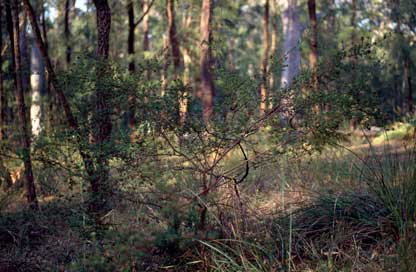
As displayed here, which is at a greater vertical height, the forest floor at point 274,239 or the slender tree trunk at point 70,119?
the slender tree trunk at point 70,119

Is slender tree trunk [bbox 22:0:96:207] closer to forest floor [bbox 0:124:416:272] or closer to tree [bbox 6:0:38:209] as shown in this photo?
forest floor [bbox 0:124:416:272]

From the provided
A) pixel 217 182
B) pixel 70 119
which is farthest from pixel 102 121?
pixel 217 182

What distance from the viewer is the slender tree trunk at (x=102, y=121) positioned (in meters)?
4.52

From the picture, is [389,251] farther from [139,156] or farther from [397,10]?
[397,10]

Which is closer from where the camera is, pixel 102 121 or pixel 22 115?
pixel 102 121

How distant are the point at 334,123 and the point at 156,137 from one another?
1.55m

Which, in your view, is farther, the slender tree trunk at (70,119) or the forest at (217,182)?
the slender tree trunk at (70,119)

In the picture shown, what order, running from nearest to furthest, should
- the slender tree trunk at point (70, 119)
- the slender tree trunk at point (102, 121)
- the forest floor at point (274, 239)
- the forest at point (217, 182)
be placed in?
the forest floor at point (274, 239)
the forest at point (217, 182)
the slender tree trunk at point (102, 121)
the slender tree trunk at point (70, 119)

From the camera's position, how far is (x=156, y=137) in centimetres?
449

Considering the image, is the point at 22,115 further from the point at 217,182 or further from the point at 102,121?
the point at 217,182

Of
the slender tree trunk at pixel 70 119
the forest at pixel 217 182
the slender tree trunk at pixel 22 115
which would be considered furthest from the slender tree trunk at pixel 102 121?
the slender tree trunk at pixel 22 115

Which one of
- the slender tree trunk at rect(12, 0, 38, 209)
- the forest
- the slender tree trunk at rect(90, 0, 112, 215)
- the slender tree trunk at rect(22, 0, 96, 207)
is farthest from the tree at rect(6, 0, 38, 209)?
the slender tree trunk at rect(90, 0, 112, 215)

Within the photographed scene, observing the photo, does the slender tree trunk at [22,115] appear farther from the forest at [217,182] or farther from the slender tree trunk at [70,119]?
the slender tree trunk at [70,119]

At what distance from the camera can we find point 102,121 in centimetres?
504
